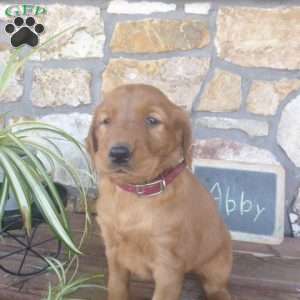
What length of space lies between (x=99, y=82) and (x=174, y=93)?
381 mm

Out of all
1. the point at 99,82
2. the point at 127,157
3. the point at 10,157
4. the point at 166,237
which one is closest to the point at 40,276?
the point at 10,157

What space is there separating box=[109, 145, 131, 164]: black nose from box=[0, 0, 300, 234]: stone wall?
3.46ft

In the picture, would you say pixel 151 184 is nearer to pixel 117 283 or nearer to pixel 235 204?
pixel 117 283

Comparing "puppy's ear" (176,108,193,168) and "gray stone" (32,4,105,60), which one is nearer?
"puppy's ear" (176,108,193,168)

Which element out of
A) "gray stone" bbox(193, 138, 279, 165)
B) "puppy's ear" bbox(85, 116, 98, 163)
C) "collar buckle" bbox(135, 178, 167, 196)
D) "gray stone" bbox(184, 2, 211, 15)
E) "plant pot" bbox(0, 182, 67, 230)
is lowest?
"plant pot" bbox(0, 182, 67, 230)

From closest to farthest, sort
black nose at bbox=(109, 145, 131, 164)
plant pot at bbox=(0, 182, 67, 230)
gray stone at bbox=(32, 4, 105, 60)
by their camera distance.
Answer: black nose at bbox=(109, 145, 131, 164), plant pot at bbox=(0, 182, 67, 230), gray stone at bbox=(32, 4, 105, 60)

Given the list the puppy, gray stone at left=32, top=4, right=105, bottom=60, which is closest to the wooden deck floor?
the puppy

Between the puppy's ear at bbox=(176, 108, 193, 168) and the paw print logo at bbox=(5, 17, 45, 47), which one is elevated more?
the paw print logo at bbox=(5, 17, 45, 47)

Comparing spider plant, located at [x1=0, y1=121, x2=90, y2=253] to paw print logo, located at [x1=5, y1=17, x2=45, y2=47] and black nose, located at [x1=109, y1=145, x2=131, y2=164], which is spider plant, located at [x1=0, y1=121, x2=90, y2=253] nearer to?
black nose, located at [x1=109, y1=145, x2=131, y2=164]

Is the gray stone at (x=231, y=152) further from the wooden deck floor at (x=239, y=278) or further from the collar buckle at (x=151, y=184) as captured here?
the collar buckle at (x=151, y=184)

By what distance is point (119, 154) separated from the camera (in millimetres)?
1310

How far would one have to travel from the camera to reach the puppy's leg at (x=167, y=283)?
1.45m

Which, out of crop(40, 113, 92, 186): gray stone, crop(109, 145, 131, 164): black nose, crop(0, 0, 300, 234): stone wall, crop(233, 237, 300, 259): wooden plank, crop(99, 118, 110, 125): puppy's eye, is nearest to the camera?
crop(109, 145, 131, 164): black nose

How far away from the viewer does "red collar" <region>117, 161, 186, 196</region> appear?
4.80ft
